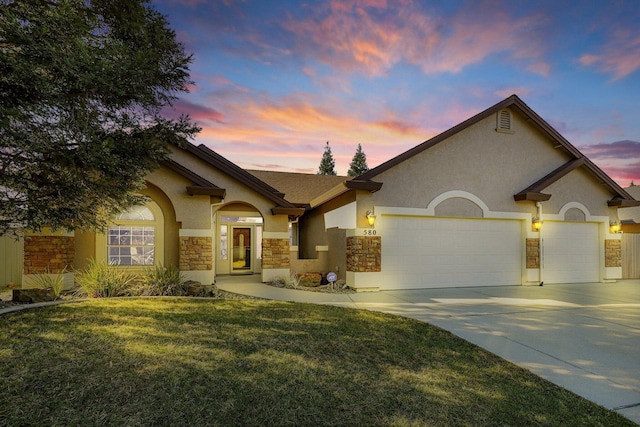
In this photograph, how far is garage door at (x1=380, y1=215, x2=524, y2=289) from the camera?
35.9 ft

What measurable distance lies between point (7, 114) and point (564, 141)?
49.9 feet

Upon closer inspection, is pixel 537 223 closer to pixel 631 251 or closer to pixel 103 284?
pixel 631 251

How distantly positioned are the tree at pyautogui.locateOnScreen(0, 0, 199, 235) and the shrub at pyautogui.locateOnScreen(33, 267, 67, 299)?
178cm

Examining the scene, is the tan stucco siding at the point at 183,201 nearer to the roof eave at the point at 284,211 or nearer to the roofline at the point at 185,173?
the roofline at the point at 185,173

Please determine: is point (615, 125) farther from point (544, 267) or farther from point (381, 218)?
point (381, 218)

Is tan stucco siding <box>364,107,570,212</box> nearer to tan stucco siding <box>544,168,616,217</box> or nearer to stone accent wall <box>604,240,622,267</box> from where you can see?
tan stucco siding <box>544,168,616,217</box>

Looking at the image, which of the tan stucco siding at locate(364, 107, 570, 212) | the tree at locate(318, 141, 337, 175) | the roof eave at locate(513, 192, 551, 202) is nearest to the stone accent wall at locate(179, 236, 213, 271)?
the tan stucco siding at locate(364, 107, 570, 212)

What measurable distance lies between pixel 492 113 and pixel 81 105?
1184 centimetres

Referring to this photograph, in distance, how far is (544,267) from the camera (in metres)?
12.3

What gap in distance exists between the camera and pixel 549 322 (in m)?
6.65

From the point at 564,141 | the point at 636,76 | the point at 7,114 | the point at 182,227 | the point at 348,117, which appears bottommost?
the point at 182,227

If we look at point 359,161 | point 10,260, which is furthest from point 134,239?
point 359,161

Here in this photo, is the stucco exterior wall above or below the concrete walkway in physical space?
above

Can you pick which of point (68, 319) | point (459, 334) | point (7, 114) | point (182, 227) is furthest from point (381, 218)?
point (7, 114)
